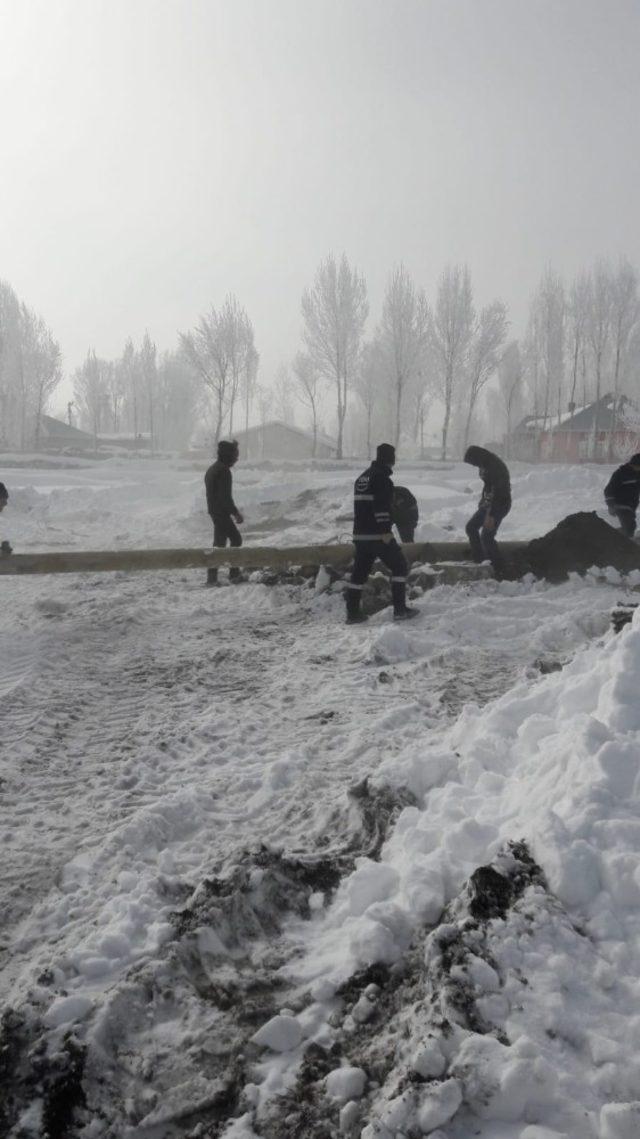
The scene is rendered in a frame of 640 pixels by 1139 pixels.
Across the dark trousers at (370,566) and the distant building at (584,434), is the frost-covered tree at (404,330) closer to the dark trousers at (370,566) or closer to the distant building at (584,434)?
the distant building at (584,434)

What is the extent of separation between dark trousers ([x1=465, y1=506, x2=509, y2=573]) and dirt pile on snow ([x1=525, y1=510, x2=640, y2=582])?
0.43 metres

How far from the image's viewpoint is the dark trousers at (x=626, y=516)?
984 cm

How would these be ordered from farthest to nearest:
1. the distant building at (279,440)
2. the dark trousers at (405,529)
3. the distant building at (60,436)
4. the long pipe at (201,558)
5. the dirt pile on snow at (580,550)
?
the distant building at (279,440)
the distant building at (60,436)
the dark trousers at (405,529)
the dirt pile on snow at (580,550)
the long pipe at (201,558)

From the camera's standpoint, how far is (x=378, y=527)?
279 inches

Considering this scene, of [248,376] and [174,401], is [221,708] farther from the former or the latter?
[174,401]

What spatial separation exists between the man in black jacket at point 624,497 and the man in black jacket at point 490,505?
2.17m

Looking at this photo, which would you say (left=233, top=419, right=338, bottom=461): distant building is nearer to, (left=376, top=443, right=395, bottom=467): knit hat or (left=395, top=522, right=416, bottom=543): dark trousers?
(left=395, top=522, right=416, bottom=543): dark trousers

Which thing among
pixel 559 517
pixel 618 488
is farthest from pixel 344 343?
pixel 618 488

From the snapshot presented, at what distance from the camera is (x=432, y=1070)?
1940 millimetres

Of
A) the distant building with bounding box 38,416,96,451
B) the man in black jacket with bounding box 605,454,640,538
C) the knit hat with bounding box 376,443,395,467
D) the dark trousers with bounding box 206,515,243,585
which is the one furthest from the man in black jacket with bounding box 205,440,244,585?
the distant building with bounding box 38,416,96,451

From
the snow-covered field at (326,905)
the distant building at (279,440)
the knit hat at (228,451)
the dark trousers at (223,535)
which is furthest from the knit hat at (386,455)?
the distant building at (279,440)

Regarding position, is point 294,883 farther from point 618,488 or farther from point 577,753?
point 618,488

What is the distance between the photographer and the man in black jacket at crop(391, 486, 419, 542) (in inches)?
385

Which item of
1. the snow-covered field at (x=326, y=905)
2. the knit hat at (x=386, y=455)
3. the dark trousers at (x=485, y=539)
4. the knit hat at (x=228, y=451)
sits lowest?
the snow-covered field at (x=326, y=905)
